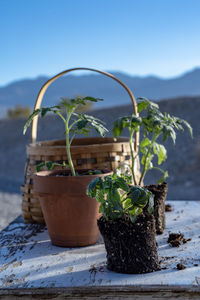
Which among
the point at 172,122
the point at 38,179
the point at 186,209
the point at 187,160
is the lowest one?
the point at 187,160

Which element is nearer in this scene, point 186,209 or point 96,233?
point 96,233

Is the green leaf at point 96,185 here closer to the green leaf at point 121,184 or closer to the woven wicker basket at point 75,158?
the green leaf at point 121,184

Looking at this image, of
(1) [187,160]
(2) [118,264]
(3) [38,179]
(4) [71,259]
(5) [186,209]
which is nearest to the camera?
(2) [118,264]

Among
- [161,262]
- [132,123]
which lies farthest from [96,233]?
[132,123]

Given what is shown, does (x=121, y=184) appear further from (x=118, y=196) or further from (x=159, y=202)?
(x=159, y=202)

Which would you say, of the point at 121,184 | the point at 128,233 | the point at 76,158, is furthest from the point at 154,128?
the point at 76,158

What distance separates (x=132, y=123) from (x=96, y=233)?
45 cm

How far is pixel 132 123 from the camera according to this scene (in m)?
1.00

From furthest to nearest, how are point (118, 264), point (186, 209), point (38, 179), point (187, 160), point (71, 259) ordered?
point (187, 160) < point (186, 209) < point (38, 179) < point (71, 259) < point (118, 264)

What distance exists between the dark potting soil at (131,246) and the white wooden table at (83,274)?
2cm

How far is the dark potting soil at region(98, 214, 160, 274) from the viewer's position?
943mm

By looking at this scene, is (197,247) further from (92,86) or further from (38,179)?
(92,86)

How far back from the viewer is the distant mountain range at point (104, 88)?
8156 centimetres

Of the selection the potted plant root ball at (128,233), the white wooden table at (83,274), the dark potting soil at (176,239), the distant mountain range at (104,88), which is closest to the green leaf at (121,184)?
the potted plant root ball at (128,233)
